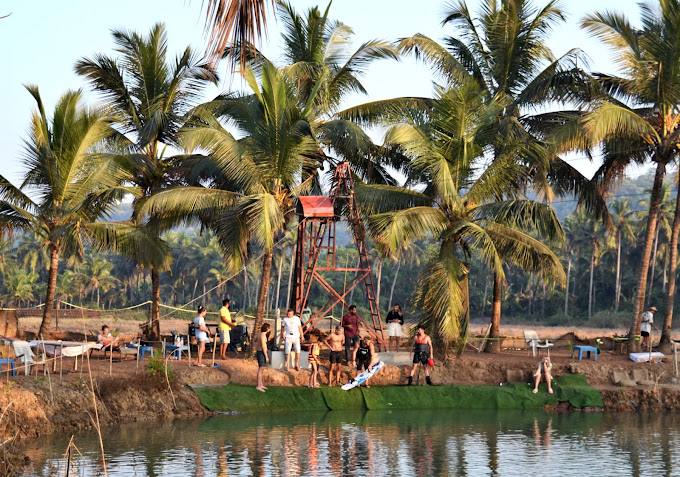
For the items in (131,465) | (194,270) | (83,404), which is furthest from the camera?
(194,270)

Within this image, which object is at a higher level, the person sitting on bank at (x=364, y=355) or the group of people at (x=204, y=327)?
the group of people at (x=204, y=327)

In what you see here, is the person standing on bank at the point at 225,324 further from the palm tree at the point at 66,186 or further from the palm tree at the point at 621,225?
the palm tree at the point at 621,225

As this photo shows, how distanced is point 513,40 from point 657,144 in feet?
18.0

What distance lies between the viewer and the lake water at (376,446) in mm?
13703

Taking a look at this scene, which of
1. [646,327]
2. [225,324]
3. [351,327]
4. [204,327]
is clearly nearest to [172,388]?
[204,327]

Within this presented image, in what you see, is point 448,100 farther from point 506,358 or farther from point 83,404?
point 83,404

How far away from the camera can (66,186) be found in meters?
24.7

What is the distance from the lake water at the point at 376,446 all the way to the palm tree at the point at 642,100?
7535 millimetres

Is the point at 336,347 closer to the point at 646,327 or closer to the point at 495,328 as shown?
the point at 495,328

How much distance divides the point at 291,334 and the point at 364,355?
6.72 ft

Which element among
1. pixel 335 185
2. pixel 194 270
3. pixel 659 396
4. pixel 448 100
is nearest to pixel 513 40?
pixel 448 100

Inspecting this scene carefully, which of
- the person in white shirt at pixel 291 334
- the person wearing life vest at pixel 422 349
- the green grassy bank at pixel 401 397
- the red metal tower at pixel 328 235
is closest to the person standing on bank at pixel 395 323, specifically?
the red metal tower at pixel 328 235

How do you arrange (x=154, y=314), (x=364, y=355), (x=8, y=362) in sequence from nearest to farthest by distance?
(x=8, y=362) → (x=364, y=355) → (x=154, y=314)

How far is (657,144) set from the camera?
24859 millimetres
